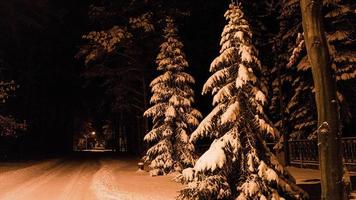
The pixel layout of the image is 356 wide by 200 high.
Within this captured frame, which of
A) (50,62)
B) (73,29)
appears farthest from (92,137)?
(73,29)

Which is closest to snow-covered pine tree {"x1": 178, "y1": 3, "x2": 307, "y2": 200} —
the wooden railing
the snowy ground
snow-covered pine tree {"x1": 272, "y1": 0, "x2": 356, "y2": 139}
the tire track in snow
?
the snowy ground

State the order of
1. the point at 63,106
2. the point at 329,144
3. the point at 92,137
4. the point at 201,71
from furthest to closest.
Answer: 1. the point at 92,137
2. the point at 63,106
3. the point at 201,71
4. the point at 329,144

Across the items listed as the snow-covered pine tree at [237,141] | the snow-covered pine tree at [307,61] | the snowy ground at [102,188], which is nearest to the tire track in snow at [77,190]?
the snowy ground at [102,188]

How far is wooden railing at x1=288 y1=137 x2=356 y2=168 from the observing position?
1742cm

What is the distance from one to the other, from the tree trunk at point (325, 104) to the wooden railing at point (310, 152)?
493 inches

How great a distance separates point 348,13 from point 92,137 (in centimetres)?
14444

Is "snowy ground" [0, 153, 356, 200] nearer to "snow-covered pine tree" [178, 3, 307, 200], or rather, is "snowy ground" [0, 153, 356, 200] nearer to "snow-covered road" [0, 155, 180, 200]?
"snow-covered road" [0, 155, 180, 200]

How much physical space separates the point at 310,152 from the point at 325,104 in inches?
609

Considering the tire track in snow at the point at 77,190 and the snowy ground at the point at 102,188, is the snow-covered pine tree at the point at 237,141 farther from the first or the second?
the tire track in snow at the point at 77,190

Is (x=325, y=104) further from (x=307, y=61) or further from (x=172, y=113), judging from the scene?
(x=307, y=61)

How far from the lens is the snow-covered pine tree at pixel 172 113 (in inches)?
843

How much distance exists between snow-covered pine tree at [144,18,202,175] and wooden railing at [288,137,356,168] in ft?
16.1

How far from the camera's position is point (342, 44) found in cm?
2147

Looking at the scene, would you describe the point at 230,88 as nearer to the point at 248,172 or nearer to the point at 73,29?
the point at 248,172
